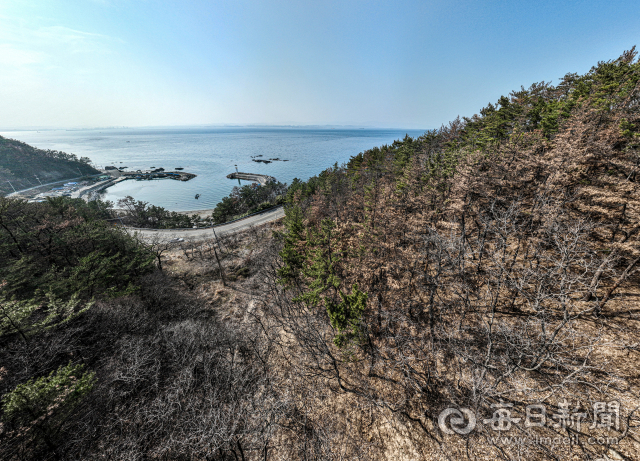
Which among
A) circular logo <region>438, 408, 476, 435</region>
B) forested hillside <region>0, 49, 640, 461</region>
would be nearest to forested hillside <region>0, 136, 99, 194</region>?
forested hillside <region>0, 49, 640, 461</region>

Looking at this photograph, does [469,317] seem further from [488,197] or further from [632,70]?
[632,70]

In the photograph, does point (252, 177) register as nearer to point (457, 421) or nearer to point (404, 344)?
point (404, 344)

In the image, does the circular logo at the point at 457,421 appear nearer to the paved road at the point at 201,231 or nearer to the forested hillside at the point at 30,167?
the paved road at the point at 201,231

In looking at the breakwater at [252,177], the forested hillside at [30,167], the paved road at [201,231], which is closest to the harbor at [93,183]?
the forested hillside at [30,167]

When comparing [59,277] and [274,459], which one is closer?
[274,459]

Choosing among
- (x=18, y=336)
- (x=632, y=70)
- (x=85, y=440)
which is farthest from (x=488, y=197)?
(x=18, y=336)

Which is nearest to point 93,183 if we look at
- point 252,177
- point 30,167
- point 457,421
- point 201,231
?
point 30,167
